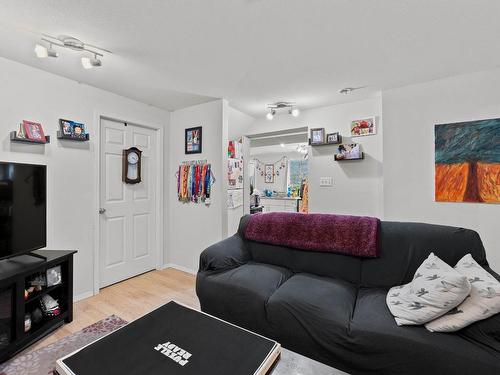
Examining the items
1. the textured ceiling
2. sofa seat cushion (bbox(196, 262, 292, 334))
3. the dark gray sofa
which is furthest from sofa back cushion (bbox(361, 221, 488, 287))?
the textured ceiling

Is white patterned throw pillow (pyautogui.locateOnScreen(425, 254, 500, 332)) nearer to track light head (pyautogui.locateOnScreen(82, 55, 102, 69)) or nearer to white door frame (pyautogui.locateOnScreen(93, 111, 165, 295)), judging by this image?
track light head (pyautogui.locateOnScreen(82, 55, 102, 69))

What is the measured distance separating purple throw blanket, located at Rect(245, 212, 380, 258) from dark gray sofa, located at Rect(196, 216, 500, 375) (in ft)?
0.24

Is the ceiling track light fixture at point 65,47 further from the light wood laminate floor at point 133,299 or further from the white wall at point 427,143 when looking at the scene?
the white wall at point 427,143

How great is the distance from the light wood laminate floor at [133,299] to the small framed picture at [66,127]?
1.73 meters

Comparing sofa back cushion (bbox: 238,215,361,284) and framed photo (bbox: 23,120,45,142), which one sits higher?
framed photo (bbox: 23,120,45,142)

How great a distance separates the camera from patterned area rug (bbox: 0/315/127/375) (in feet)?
5.16

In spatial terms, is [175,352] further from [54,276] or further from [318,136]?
[318,136]

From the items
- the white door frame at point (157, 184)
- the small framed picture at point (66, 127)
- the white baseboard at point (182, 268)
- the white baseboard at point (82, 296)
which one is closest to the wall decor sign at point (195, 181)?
the white door frame at point (157, 184)

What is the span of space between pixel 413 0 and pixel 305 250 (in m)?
1.87

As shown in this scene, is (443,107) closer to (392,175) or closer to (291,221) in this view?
(392,175)

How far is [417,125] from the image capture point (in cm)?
271

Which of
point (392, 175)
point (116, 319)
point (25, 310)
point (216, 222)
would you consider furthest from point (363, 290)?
point (25, 310)

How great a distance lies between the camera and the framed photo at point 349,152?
322 centimetres

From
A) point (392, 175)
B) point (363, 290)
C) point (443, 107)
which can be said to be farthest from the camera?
point (392, 175)
